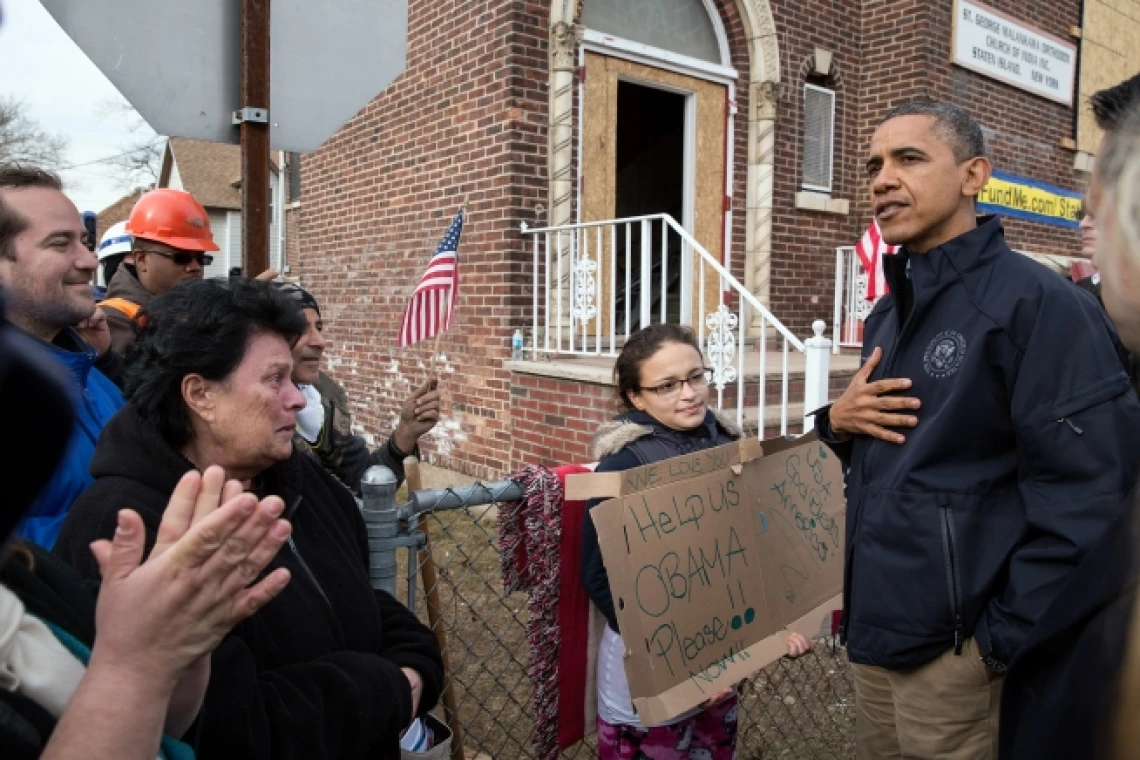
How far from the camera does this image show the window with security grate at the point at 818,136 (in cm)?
807

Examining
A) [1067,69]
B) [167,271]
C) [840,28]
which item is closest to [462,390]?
[167,271]

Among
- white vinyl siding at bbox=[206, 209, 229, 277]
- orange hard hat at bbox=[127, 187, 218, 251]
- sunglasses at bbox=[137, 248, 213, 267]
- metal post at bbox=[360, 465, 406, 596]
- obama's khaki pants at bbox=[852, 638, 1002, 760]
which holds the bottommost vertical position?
obama's khaki pants at bbox=[852, 638, 1002, 760]

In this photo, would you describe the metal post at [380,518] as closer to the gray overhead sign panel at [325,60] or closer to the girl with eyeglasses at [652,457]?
the girl with eyeglasses at [652,457]

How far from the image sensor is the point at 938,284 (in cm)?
191

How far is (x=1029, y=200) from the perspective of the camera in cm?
952

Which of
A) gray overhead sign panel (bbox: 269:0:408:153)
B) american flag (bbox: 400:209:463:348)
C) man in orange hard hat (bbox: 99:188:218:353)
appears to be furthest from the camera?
man in orange hard hat (bbox: 99:188:218:353)

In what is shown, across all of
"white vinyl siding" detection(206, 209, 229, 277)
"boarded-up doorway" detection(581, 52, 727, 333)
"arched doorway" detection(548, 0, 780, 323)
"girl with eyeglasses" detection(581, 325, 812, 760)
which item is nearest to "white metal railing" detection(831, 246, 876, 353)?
"arched doorway" detection(548, 0, 780, 323)

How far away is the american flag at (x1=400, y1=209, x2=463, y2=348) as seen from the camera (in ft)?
10.8

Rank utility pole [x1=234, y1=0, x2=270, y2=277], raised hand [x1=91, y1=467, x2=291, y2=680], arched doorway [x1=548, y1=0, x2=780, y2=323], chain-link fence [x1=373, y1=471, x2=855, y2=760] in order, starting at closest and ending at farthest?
raised hand [x1=91, y1=467, x2=291, y2=680], utility pole [x1=234, y1=0, x2=270, y2=277], chain-link fence [x1=373, y1=471, x2=855, y2=760], arched doorway [x1=548, y1=0, x2=780, y2=323]

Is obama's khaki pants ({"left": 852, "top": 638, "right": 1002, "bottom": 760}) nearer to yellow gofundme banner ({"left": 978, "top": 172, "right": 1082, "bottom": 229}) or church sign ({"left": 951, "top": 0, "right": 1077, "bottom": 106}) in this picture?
yellow gofundme banner ({"left": 978, "top": 172, "right": 1082, "bottom": 229})

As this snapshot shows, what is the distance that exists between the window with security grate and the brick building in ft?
0.06

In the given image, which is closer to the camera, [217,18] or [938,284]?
[938,284]

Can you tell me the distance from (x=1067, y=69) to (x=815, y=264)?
467cm

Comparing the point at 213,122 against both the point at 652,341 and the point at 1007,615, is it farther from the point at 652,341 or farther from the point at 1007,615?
the point at 1007,615
